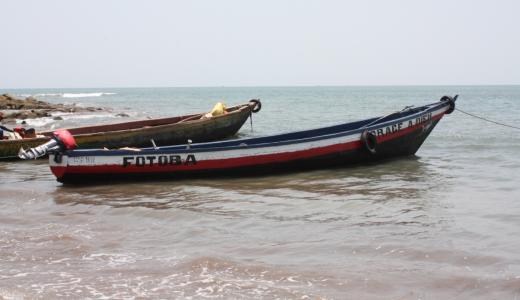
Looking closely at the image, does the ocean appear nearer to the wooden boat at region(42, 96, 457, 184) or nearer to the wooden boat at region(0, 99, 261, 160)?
the wooden boat at region(42, 96, 457, 184)

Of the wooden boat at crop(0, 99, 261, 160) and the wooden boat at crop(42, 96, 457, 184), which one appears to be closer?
the wooden boat at crop(42, 96, 457, 184)

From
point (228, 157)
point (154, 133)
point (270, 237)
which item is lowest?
point (270, 237)

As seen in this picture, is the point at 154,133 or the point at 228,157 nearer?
the point at 228,157

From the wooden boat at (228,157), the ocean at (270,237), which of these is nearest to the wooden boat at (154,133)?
the ocean at (270,237)

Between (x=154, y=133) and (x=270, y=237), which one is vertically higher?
(x=154, y=133)

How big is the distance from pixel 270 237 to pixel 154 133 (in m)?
10.0

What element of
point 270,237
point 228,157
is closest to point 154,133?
point 228,157

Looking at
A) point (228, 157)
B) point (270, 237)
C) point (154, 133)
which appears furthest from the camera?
point (154, 133)

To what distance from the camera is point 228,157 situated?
11.4 meters

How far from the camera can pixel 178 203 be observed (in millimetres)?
9266

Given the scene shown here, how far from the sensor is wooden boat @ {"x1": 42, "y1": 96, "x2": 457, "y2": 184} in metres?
11.1

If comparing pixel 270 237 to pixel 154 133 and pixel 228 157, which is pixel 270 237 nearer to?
pixel 228 157

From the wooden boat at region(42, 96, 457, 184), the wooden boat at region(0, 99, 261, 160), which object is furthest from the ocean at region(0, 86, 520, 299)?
the wooden boat at region(0, 99, 261, 160)

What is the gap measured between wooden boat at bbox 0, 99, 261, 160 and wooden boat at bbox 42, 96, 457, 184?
165 inches
